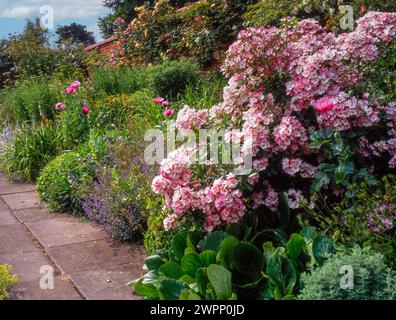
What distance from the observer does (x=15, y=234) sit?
544 centimetres

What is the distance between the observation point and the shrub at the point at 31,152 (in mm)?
7742

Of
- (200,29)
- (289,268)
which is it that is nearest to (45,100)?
(200,29)

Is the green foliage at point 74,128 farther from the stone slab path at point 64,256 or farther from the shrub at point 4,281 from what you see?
the shrub at point 4,281

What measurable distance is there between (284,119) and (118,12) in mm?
18571

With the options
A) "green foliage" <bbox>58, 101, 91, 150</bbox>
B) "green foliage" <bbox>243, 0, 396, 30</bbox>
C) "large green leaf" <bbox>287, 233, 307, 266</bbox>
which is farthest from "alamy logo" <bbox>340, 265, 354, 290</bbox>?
"green foliage" <bbox>58, 101, 91, 150</bbox>

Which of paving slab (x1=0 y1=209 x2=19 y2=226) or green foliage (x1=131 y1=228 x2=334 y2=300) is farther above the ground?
green foliage (x1=131 y1=228 x2=334 y2=300)

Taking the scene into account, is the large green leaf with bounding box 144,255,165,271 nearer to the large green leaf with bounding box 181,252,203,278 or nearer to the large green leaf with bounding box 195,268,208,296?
the large green leaf with bounding box 181,252,203,278

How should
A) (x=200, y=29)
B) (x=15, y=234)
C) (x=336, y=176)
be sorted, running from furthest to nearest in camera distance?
(x=200, y=29)
(x=15, y=234)
(x=336, y=176)

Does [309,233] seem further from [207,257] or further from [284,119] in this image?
[284,119]

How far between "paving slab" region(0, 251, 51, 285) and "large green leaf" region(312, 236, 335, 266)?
204 cm

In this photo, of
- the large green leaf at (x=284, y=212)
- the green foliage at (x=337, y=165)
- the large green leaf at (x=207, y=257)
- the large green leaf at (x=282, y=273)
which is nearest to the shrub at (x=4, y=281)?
the large green leaf at (x=207, y=257)

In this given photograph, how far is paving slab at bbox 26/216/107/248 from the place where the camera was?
516 centimetres

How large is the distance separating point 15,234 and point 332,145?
307cm

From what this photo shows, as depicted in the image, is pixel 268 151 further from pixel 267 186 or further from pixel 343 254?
pixel 343 254
